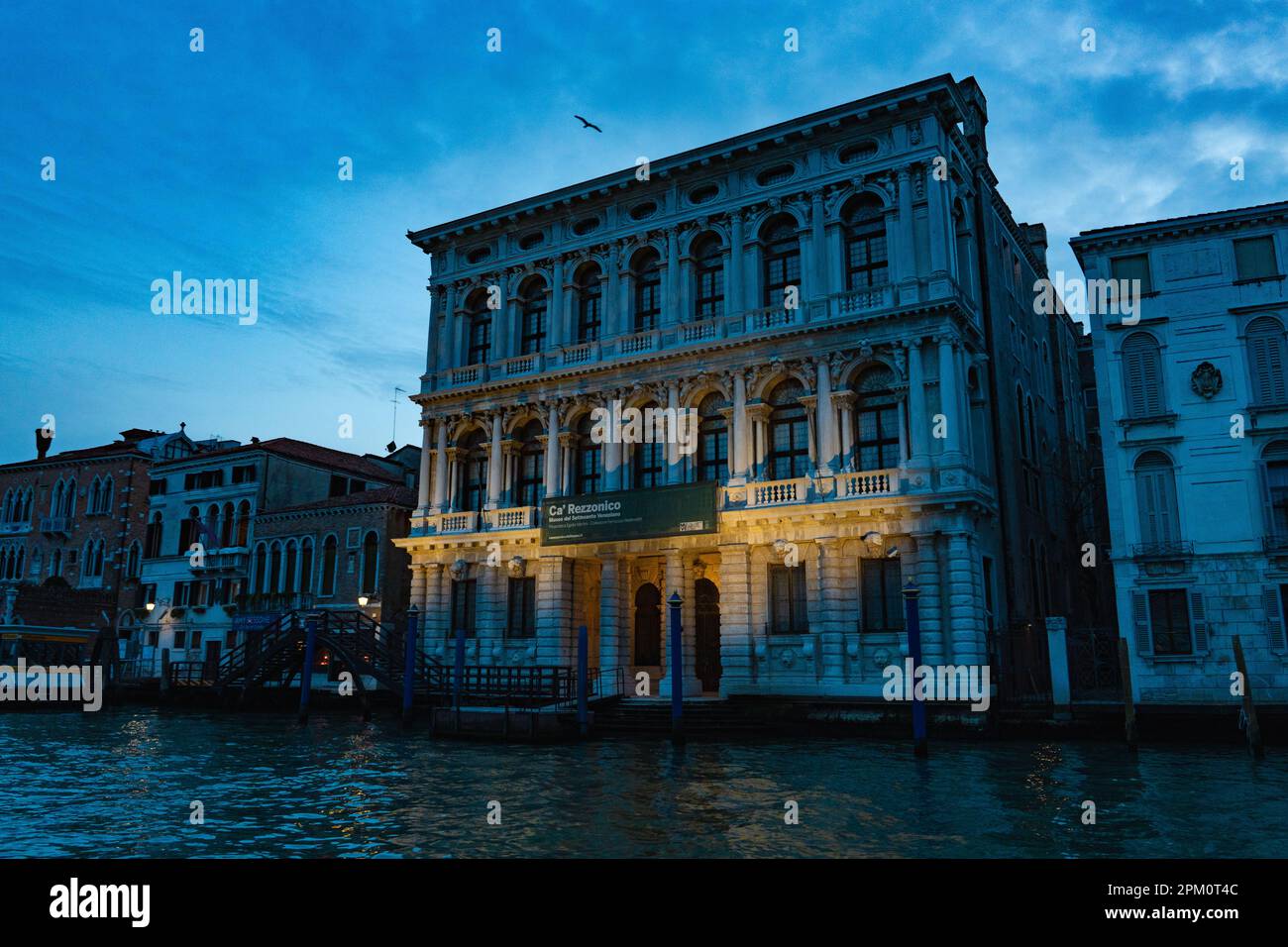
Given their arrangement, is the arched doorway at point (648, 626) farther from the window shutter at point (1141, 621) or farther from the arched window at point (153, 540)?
the arched window at point (153, 540)

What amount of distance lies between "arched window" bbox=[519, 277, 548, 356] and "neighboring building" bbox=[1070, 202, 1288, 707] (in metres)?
17.0

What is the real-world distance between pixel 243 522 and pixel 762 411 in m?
25.3

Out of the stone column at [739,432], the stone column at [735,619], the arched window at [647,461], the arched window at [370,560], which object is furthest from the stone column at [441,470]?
the stone column at [735,619]

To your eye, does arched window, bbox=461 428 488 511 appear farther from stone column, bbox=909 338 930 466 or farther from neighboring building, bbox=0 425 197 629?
neighboring building, bbox=0 425 197 629

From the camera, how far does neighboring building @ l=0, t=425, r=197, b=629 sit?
148 ft

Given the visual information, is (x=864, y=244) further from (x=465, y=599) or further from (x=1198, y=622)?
(x=465, y=599)

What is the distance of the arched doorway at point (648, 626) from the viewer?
28891 millimetres

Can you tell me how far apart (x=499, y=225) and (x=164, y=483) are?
2253cm

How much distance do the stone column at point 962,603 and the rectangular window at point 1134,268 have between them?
796 centimetres

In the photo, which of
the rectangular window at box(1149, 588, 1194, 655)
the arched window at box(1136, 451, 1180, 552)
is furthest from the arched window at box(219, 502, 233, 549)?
the rectangular window at box(1149, 588, 1194, 655)

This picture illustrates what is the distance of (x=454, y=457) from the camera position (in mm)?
32875
